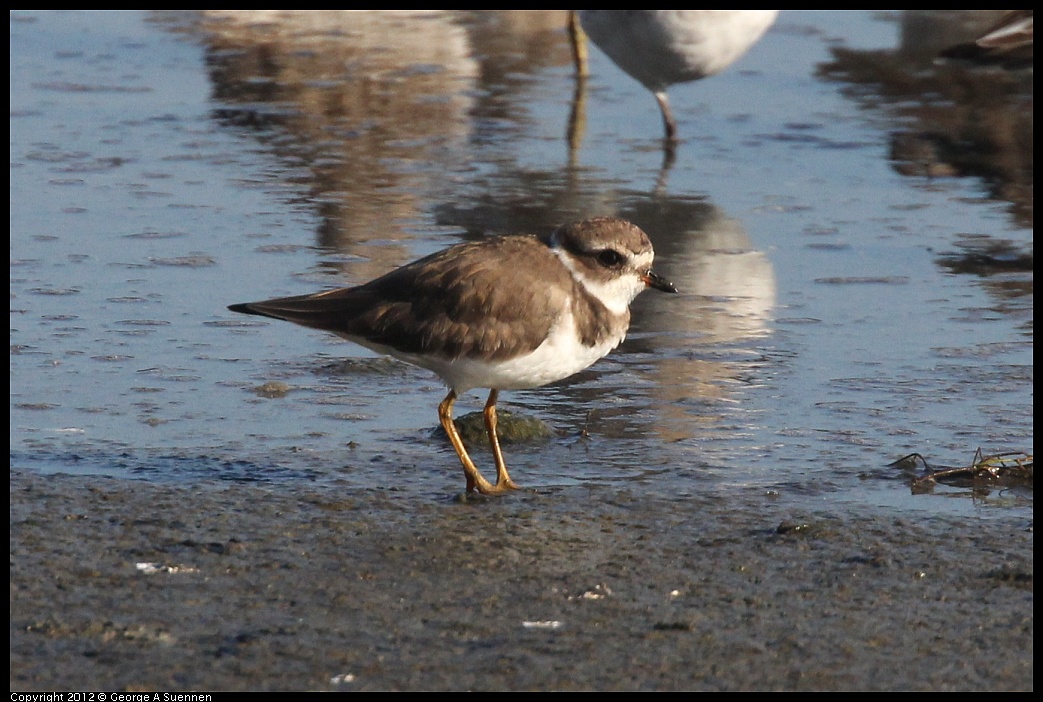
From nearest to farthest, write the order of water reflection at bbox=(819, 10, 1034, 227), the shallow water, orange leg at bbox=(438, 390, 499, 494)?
orange leg at bbox=(438, 390, 499, 494) → the shallow water → water reflection at bbox=(819, 10, 1034, 227)

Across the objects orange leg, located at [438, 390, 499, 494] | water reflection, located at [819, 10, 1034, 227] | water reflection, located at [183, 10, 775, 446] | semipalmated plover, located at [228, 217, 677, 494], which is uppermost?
semipalmated plover, located at [228, 217, 677, 494]

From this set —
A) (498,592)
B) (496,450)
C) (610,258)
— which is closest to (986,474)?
(610,258)

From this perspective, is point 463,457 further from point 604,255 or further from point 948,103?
point 948,103

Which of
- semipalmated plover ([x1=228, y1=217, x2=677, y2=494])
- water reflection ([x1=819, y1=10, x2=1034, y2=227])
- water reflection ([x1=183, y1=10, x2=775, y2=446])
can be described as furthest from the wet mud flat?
water reflection ([x1=819, y1=10, x2=1034, y2=227])

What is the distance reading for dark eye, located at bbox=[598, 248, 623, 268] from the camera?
17.1 ft

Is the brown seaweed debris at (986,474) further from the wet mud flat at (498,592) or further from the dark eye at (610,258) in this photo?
the dark eye at (610,258)

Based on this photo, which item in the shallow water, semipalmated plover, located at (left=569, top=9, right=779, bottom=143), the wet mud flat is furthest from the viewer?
semipalmated plover, located at (left=569, top=9, right=779, bottom=143)

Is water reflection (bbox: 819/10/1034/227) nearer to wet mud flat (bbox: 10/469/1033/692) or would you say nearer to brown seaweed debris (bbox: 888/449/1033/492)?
brown seaweed debris (bbox: 888/449/1033/492)

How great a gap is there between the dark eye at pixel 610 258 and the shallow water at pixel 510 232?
650mm

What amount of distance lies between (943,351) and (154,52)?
28.0 feet

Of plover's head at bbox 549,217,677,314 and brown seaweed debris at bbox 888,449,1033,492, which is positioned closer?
brown seaweed debris at bbox 888,449,1033,492

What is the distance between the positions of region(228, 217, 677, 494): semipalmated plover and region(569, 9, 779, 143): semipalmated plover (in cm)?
481

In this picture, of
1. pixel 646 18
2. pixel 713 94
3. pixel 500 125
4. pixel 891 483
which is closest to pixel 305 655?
pixel 891 483

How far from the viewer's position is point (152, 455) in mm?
5230
